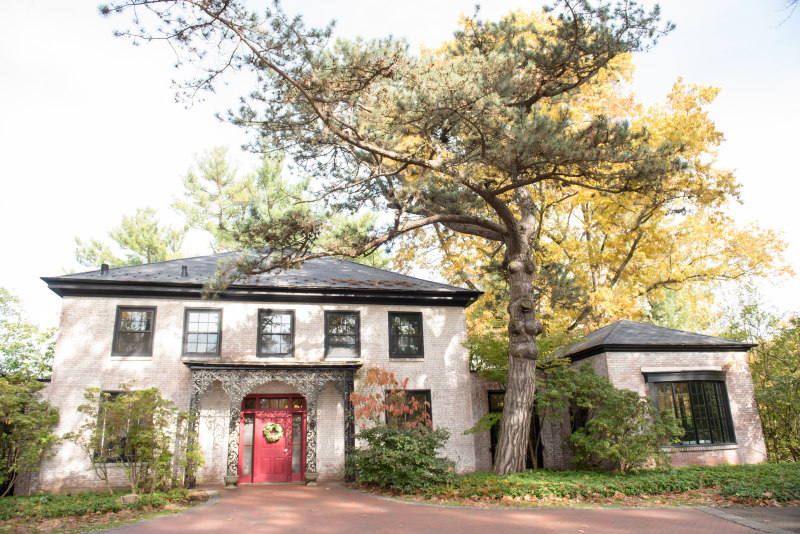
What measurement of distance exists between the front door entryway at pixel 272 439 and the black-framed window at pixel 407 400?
2.70 metres

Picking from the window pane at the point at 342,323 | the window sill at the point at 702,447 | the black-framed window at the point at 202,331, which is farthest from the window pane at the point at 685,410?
the black-framed window at the point at 202,331

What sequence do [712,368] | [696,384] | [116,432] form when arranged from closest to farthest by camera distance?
1. [116,432]
2. [696,384]
3. [712,368]

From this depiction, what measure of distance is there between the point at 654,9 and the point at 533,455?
38.3 ft

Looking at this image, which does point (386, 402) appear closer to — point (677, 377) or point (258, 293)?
point (258, 293)

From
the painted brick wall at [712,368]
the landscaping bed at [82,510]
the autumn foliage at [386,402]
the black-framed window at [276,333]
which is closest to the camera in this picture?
the landscaping bed at [82,510]

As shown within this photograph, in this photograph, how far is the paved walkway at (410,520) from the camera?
8328 mm

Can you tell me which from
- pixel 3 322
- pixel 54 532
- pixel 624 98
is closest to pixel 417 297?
pixel 54 532

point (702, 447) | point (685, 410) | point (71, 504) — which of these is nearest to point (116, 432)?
point (71, 504)

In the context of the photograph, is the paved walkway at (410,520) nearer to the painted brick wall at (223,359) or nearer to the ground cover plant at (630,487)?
the ground cover plant at (630,487)

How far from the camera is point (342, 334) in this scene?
16250 mm

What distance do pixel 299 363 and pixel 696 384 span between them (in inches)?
431

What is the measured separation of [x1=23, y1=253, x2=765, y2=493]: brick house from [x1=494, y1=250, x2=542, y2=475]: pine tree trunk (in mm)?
2777

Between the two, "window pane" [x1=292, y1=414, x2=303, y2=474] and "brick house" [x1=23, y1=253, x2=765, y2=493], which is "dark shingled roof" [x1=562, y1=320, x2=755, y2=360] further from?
"window pane" [x1=292, y1=414, x2=303, y2=474]

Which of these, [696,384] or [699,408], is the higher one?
[696,384]
